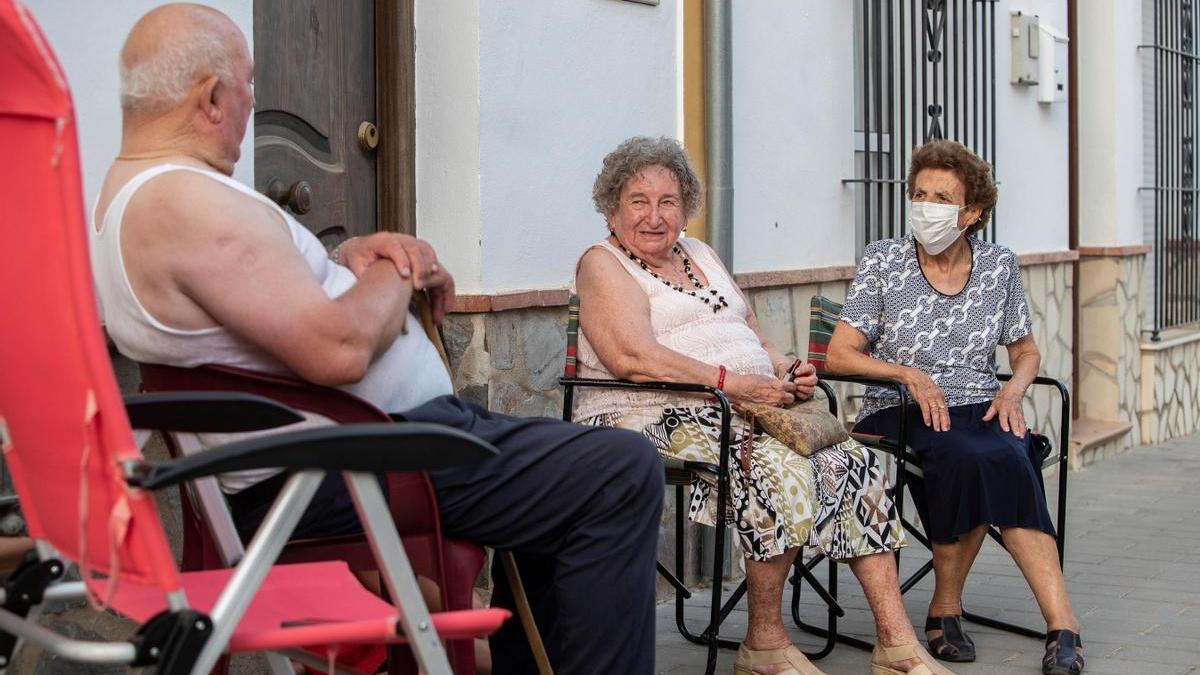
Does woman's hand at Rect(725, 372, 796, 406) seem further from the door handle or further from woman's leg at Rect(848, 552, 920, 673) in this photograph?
the door handle

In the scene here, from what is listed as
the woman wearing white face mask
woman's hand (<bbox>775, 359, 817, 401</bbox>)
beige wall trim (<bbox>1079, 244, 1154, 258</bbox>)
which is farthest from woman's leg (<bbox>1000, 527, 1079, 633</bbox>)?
beige wall trim (<bbox>1079, 244, 1154, 258</bbox>)

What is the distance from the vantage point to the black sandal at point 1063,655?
177 inches

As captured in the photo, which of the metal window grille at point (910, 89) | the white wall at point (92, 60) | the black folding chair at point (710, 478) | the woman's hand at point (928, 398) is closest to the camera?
the white wall at point (92, 60)

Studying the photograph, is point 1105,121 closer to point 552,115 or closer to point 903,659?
point 552,115

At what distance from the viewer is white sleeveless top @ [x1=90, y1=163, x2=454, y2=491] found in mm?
2771

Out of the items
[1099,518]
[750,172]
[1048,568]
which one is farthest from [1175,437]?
[1048,568]

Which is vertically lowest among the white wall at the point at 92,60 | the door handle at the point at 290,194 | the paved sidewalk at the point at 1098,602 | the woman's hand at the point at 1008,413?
the paved sidewalk at the point at 1098,602

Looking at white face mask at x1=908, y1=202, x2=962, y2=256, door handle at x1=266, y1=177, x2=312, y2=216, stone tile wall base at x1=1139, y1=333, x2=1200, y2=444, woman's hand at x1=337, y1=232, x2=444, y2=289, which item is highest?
door handle at x1=266, y1=177, x2=312, y2=216

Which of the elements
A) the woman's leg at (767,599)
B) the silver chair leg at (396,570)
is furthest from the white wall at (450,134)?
the silver chair leg at (396,570)

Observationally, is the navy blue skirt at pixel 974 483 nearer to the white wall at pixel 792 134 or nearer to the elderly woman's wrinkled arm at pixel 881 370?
the elderly woman's wrinkled arm at pixel 881 370

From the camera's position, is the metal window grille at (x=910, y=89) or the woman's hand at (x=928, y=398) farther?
the metal window grille at (x=910, y=89)

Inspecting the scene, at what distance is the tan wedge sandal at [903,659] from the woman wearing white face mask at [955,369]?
422 mm

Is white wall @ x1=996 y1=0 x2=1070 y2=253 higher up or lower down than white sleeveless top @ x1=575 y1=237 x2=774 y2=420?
higher up

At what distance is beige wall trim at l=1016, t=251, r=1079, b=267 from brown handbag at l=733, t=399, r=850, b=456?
4.25m
